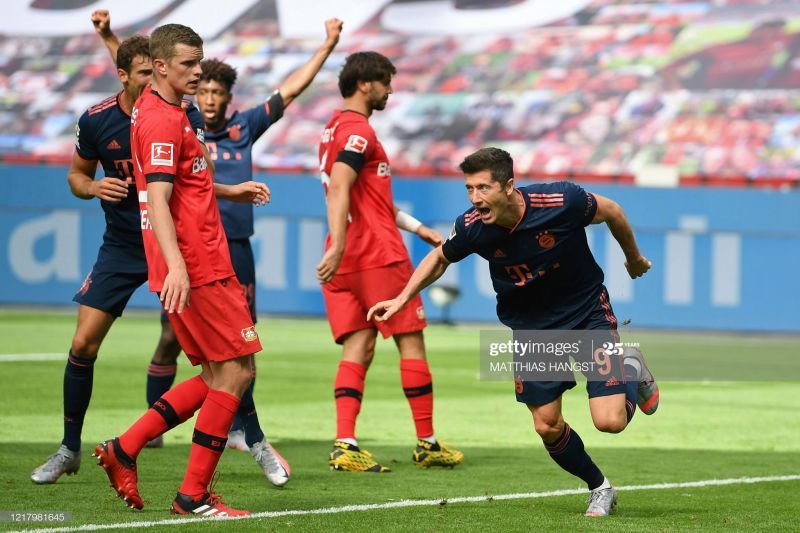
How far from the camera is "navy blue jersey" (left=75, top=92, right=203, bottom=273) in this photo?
7516mm

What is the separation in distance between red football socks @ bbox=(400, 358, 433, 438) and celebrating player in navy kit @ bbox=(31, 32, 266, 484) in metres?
1.80

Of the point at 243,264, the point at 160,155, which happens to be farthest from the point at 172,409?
the point at 243,264

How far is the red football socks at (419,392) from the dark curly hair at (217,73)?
2027 millimetres

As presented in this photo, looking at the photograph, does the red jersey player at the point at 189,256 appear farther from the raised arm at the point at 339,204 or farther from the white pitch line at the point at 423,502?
the raised arm at the point at 339,204

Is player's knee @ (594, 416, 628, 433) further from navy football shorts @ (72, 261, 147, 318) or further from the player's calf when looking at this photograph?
navy football shorts @ (72, 261, 147, 318)

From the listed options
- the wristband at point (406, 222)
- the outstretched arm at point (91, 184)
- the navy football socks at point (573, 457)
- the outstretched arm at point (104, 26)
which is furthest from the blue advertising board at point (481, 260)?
the navy football socks at point (573, 457)

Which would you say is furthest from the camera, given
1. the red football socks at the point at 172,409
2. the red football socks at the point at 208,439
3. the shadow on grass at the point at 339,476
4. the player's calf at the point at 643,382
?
the player's calf at the point at 643,382

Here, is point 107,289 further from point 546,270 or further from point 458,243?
point 546,270

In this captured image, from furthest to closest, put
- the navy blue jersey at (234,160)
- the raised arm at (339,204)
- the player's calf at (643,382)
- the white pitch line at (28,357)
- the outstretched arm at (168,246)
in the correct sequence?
the white pitch line at (28,357)
the navy blue jersey at (234,160)
the raised arm at (339,204)
the player's calf at (643,382)
the outstretched arm at (168,246)

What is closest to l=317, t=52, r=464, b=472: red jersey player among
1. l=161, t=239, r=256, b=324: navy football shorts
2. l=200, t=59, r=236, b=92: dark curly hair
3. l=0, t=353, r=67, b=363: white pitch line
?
l=161, t=239, r=256, b=324: navy football shorts

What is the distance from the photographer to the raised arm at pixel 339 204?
788 cm

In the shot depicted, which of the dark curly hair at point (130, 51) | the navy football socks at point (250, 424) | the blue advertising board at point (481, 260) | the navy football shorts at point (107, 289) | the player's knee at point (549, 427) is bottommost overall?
the blue advertising board at point (481, 260)

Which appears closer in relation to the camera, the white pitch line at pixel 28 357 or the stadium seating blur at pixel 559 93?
the white pitch line at pixel 28 357

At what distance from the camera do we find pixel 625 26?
25.1 meters
